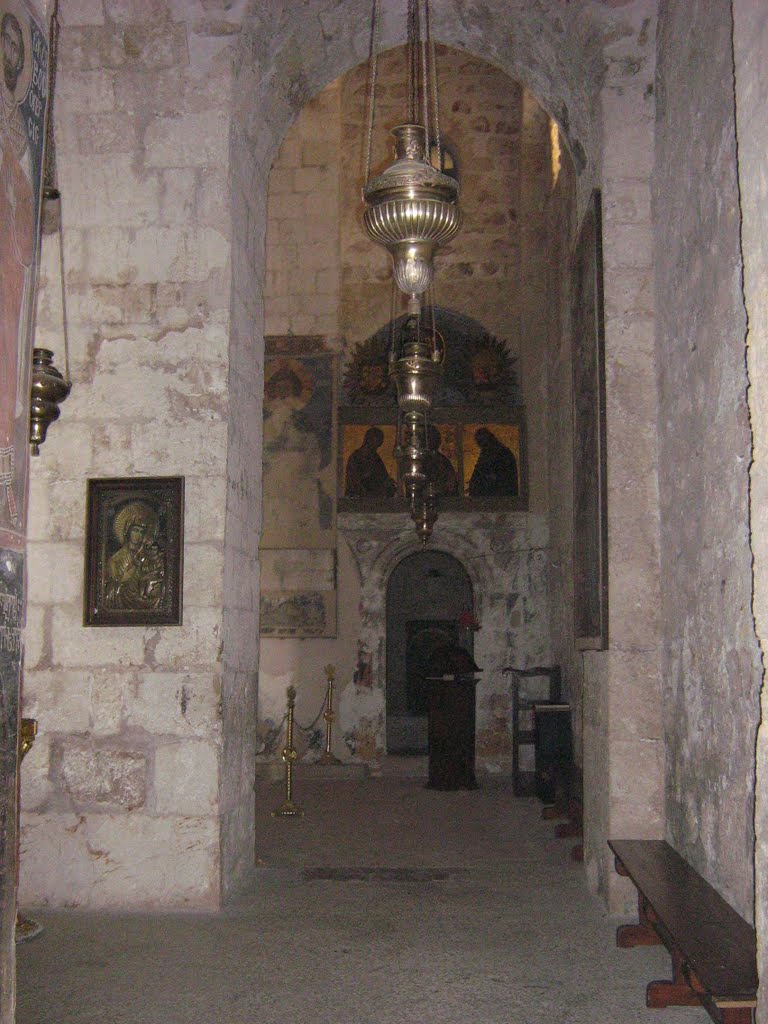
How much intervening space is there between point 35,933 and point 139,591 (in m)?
1.61

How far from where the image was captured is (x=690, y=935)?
3.03m

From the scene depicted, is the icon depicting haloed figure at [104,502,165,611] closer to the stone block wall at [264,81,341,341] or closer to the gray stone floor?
the gray stone floor

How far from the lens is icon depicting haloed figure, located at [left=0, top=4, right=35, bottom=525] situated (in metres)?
2.57

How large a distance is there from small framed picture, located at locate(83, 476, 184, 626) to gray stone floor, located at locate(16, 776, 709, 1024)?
4.78ft

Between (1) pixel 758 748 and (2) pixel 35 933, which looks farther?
(2) pixel 35 933

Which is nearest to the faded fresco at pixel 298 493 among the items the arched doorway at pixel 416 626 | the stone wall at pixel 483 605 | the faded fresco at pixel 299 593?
the faded fresco at pixel 299 593

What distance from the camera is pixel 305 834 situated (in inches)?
273

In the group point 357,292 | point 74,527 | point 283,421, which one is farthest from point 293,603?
point 74,527

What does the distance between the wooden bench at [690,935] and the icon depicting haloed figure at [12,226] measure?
2258 millimetres

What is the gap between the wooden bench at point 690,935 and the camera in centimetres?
261

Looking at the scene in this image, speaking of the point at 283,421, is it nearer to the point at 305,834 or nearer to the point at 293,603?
the point at 293,603

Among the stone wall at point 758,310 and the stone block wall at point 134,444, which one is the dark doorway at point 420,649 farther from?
the stone wall at point 758,310

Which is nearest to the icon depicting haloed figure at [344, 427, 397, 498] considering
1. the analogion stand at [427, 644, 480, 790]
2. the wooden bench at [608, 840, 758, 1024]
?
Answer: the analogion stand at [427, 644, 480, 790]

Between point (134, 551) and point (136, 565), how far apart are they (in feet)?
0.24
